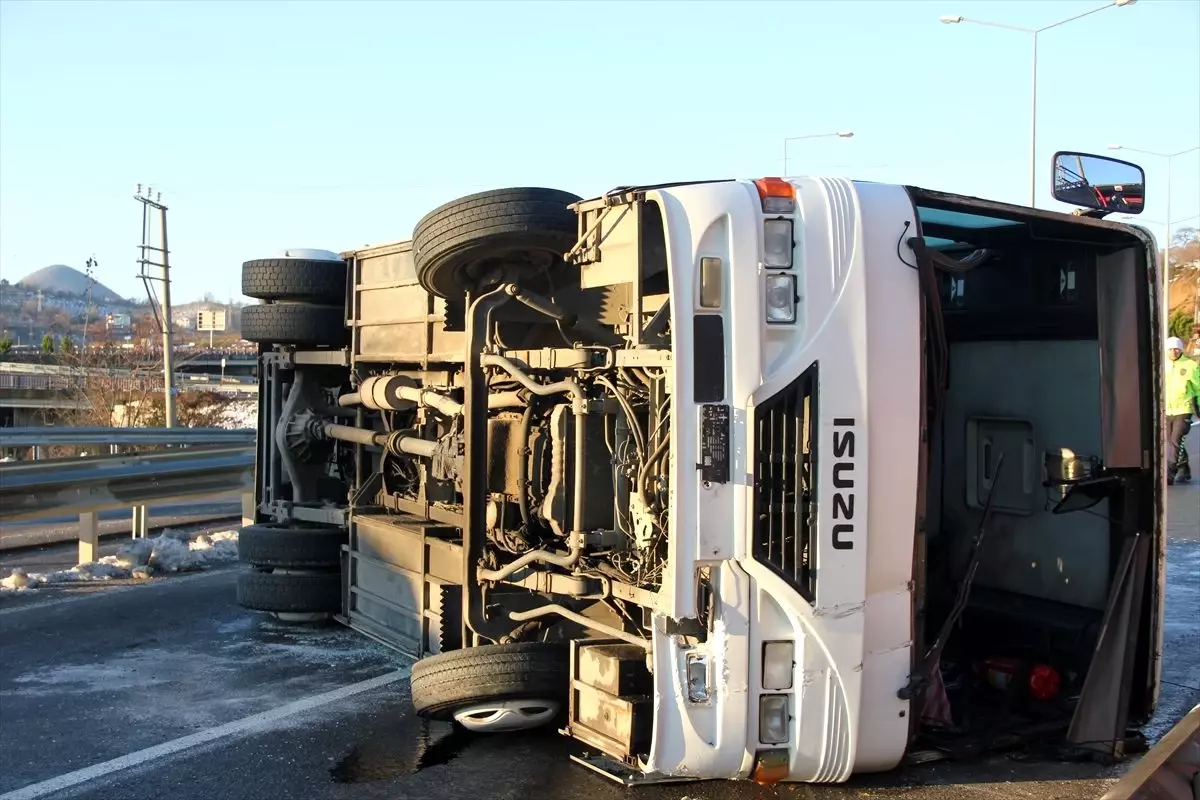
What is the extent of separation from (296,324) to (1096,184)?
4800mm

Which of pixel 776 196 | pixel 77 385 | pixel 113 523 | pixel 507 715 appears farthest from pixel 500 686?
pixel 77 385

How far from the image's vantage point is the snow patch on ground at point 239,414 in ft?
97.5

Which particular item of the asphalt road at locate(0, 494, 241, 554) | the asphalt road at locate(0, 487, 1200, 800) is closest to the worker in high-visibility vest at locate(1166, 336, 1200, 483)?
the asphalt road at locate(0, 487, 1200, 800)

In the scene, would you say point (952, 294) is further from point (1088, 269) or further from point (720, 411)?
point (720, 411)

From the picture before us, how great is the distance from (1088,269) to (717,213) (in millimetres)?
2288

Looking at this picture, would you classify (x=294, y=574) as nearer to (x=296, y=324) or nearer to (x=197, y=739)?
(x=296, y=324)

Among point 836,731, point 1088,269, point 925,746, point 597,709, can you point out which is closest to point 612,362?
point 597,709

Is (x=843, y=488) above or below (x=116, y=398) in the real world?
below

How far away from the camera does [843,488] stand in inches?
151

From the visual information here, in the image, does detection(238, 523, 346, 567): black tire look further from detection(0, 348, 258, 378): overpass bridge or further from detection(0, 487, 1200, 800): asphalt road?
detection(0, 348, 258, 378): overpass bridge

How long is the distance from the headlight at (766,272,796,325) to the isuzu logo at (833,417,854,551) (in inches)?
15.7

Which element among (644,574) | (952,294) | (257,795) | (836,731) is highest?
(952,294)

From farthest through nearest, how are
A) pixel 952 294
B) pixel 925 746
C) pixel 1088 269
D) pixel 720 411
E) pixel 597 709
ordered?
pixel 952 294 < pixel 1088 269 < pixel 925 746 < pixel 597 709 < pixel 720 411

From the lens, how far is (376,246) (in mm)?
6641
